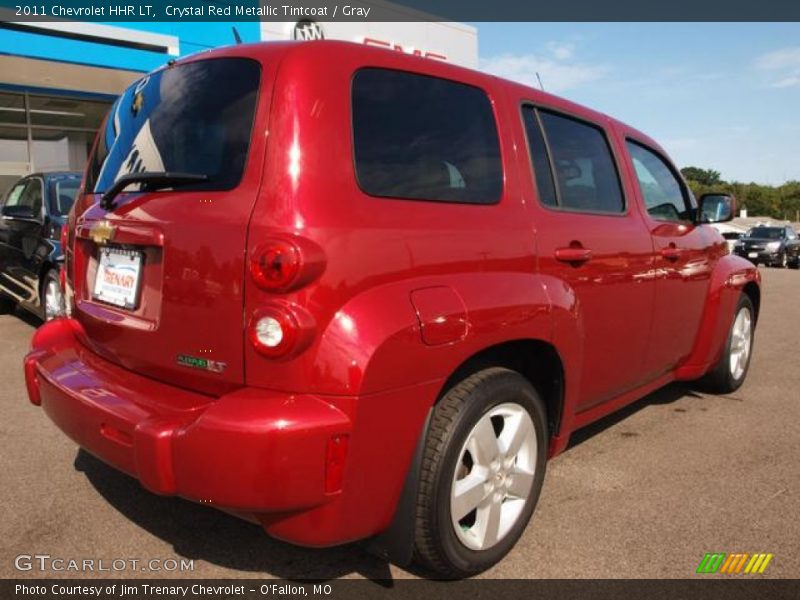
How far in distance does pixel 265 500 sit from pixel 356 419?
0.36m

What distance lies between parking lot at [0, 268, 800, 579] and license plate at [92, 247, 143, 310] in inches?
39.7

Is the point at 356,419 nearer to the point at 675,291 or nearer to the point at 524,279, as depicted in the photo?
the point at 524,279

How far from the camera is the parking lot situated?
2.65m

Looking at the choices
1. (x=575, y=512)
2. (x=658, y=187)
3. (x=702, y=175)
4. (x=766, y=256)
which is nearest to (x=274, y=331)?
(x=575, y=512)

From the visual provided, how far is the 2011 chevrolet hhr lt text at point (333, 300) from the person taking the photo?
2.03 m

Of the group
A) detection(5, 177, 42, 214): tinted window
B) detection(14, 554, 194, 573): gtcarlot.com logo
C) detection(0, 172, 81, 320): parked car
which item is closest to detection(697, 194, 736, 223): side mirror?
detection(14, 554, 194, 573): gtcarlot.com logo

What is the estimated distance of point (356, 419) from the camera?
2023mm

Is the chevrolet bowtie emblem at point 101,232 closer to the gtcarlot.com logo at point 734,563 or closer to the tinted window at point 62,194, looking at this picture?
the gtcarlot.com logo at point 734,563

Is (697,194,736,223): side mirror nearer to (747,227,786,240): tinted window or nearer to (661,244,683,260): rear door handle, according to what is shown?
(661,244,683,260): rear door handle

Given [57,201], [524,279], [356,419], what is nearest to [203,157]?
[356,419]

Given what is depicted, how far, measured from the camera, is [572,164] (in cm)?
327

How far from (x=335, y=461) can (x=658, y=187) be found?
295cm

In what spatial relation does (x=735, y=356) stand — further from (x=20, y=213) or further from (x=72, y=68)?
(x=72, y=68)

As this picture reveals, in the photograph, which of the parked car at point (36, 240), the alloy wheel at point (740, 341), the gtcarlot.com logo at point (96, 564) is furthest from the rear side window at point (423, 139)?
the parked car at point (36, 240)
